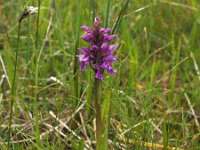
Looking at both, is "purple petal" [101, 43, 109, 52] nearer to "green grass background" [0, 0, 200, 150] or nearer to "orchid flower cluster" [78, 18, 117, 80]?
"orchid flower cluster" [78, 18, 117, 80]

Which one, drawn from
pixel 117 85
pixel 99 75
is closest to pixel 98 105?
pixel 99 75

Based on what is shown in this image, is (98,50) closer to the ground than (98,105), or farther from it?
farther from it

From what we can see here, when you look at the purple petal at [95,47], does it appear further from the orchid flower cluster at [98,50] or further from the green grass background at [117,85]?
the green grass background at [117,85]

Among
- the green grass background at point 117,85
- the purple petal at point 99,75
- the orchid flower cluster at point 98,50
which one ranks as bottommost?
the green grass background at point 117,85

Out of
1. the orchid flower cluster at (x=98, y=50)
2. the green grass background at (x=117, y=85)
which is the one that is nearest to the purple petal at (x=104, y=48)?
the orchid flower cluster at (x=98, y=50)

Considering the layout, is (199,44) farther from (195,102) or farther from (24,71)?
(24,71)

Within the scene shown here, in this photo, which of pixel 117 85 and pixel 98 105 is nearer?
pixel 98 105

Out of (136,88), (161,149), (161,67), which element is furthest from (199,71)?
(161,149)


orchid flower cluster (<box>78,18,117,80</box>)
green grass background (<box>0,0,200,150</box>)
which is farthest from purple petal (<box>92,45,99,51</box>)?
green grass background (<box>0,0,200,150</box>)

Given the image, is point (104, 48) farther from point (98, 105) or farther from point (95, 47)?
point (98, 105)
